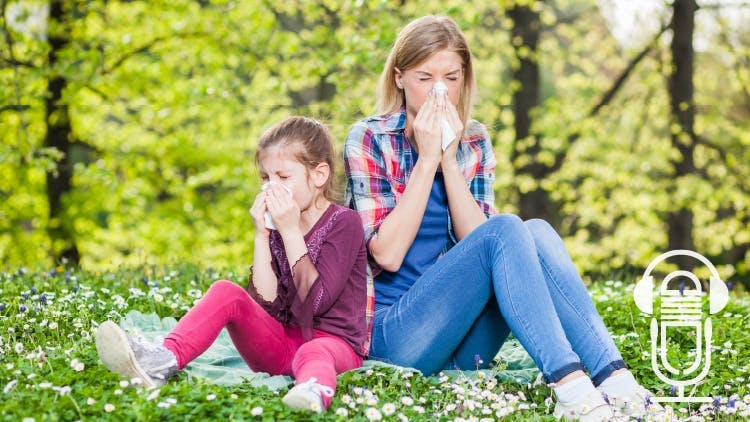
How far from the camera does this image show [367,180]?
3535 mm

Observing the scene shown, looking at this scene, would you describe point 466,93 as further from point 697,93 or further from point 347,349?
point 697,93

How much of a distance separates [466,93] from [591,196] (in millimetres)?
9250

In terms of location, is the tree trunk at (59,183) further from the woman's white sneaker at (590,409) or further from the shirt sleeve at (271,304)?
the woman's white sneaker at (590,409)

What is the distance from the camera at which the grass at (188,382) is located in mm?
2572

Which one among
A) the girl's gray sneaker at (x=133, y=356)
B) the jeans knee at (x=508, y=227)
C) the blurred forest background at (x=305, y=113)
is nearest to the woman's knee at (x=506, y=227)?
the jeans knee at (x=508, y=227)

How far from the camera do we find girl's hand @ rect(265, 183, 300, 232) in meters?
3.08

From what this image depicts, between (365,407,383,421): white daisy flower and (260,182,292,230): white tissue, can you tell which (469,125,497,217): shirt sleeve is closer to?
(260,182,292,230): white tissue

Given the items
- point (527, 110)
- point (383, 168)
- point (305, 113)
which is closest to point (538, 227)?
point (383, 168)

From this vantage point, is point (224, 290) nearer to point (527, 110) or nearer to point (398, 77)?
point (398, 77)

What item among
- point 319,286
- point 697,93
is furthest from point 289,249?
point 697,93

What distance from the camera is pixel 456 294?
317cm

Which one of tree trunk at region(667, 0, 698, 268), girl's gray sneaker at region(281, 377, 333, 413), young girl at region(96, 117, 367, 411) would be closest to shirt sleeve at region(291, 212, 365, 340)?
young girl at region(96, 117, 367, 411)

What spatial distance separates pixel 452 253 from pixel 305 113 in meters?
6.70

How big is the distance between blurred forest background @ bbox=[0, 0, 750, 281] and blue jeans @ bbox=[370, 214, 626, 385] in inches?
216
